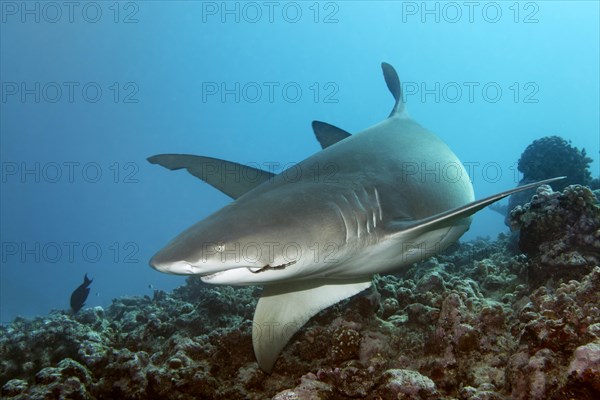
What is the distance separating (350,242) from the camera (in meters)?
3.17

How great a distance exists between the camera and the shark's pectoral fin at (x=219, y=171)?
385 cm

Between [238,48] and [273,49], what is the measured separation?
15.0 meters

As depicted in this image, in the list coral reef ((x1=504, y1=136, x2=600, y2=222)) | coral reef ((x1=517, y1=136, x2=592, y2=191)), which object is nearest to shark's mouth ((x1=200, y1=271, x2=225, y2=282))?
coral reef ((x1=504, y1=136, x2=600, y2=222))

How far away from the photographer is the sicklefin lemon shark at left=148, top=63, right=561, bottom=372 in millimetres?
2465

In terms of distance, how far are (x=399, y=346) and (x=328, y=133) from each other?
2.91m

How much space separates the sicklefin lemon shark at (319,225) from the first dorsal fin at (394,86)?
1210 millimetres

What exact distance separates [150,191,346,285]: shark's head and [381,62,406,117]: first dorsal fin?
12.7 ft

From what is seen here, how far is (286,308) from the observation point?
3738 mm

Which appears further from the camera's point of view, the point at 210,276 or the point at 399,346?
the point at 399,346
